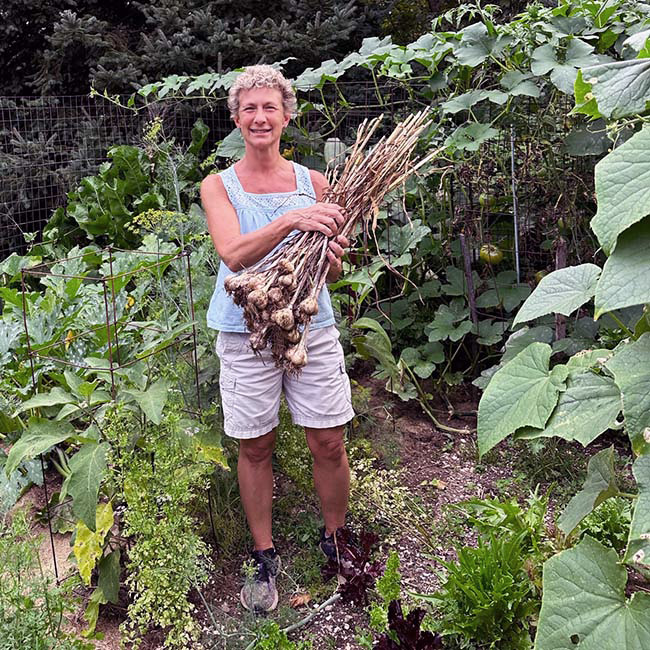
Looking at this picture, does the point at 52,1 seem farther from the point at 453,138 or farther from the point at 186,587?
the point at 186,587

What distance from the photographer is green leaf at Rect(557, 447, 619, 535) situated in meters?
1.50

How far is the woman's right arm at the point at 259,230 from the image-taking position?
210 cm

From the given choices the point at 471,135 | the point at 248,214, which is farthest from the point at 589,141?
the point at 248,214

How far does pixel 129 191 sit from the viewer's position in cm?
486

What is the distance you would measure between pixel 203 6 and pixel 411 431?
389 cm

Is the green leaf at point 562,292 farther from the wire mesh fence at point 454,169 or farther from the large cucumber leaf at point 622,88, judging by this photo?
the wire mesh fence at point 454,169

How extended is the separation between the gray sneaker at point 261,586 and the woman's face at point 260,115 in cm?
132

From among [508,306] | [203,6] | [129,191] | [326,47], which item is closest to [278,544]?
[508,306]

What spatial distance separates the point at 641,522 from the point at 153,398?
1411 mm

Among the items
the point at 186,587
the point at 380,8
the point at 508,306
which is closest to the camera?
the point at 186,587

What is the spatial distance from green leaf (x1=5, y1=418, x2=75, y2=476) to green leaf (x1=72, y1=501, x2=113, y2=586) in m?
0.27

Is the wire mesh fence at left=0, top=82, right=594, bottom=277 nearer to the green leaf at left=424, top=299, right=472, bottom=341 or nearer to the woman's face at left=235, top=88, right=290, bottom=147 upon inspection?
the green leaf at left=424, top=299, right=472, bottom=341

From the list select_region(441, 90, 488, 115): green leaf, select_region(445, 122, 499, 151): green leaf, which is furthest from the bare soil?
A: select_region(441, 90, 488, 115): green leaf

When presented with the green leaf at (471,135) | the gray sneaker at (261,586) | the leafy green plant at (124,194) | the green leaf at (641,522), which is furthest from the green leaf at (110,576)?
the leafy green plant at (124,194)
